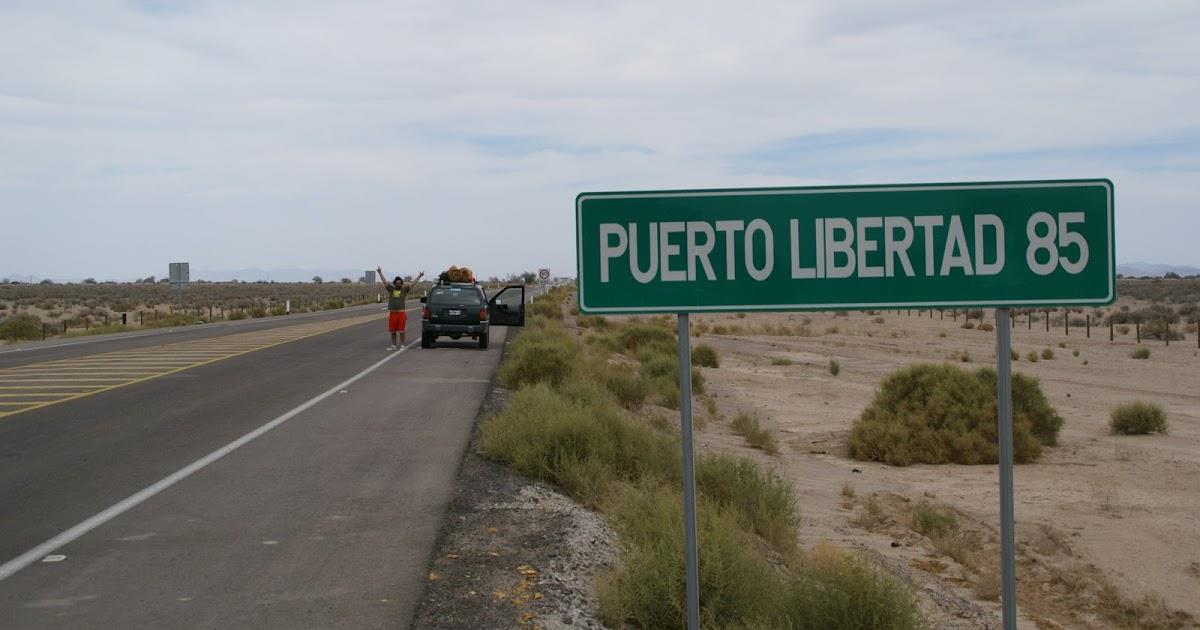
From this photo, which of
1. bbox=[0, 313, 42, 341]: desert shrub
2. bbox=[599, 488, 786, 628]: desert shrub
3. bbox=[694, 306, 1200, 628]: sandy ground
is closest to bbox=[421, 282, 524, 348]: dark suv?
bbox=[694, 306, 1200, 628]: sandy ground

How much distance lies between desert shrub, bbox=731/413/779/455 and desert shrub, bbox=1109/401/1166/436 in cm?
738

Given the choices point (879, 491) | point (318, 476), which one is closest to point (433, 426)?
point (318, 476)

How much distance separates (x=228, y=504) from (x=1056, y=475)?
13177 millimetres

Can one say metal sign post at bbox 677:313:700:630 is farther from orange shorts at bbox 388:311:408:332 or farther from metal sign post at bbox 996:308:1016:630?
orange shorts at bbox 388:311:408:332

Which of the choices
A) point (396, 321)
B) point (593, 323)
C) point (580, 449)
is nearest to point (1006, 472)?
point (580, 449)

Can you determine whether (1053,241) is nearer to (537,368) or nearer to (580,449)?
(580,449)

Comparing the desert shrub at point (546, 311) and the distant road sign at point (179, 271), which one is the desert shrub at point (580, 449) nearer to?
the desert shrub at point (546, 311)

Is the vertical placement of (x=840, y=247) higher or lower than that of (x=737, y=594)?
higher

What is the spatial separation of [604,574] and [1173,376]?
30.8m

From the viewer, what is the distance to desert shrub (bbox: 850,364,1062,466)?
17.9 metres

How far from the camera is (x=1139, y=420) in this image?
2050 centimetres

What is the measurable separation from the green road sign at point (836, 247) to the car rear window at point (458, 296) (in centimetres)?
2436

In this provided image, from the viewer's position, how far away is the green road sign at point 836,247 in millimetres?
4207

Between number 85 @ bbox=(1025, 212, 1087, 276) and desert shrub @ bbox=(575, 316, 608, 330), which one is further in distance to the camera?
desert shrub @ bbox=(575, 316, 608, 330)
